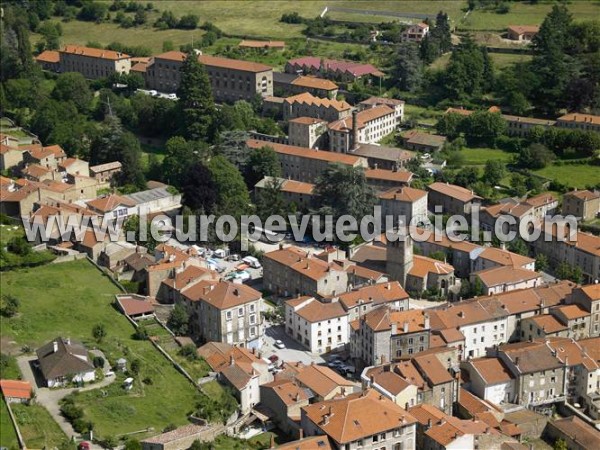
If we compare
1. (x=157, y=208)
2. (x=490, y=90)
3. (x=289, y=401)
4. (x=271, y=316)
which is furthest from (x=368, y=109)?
(x=289, y=401)

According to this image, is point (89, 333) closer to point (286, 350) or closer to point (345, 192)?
point (286, 350)

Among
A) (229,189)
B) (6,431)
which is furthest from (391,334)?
(229,189)

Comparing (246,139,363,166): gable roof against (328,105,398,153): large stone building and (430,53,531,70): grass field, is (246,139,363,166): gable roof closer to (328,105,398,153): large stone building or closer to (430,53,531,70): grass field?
(328,105,398,153): large stone building

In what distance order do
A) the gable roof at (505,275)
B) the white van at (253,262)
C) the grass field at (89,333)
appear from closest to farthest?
the grass field at (89,333) < the gable roof at (505,275) < the white van at (253,262)

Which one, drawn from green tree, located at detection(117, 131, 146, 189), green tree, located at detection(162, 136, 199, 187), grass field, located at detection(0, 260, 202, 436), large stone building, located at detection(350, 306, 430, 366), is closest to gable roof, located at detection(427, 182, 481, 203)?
green tree, located at detection(162, 136, 199, 187)

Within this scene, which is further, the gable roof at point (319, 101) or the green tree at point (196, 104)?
the gable roof at point (319, 101)

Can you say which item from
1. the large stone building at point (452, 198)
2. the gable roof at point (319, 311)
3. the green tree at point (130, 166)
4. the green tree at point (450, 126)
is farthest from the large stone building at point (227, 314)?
the green tree at point (450, 126)

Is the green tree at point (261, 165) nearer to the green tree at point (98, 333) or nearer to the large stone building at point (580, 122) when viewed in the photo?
the large stone building at point (580, 122)
